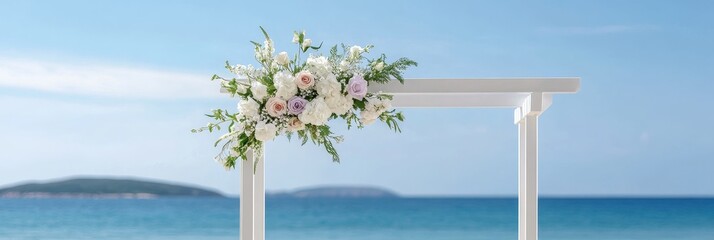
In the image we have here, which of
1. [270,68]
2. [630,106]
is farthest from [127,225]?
[270,68]

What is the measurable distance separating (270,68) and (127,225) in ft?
59.8

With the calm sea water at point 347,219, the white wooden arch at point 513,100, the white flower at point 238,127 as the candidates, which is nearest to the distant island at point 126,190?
the calm sea water at point 347,219

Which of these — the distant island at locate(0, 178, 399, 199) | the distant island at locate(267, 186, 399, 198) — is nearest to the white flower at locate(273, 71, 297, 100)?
the distant island at locate(0, 178, 399, 199)

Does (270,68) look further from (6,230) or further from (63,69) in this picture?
(6,230)

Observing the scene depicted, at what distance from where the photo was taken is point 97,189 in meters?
21.3

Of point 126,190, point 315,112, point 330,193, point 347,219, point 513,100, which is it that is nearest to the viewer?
point 315,112

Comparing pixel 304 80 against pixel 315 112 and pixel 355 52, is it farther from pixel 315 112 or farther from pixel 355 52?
pixel 355 52

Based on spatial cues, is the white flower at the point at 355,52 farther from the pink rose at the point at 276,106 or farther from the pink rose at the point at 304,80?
the pink rose at the point at 276,106

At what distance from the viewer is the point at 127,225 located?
70.7 ft

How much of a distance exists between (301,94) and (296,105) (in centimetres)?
7

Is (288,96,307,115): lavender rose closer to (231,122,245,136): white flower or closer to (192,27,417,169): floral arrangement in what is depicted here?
(192,27,417,169): floral arrangement

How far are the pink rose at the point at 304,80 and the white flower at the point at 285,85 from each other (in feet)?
0.08

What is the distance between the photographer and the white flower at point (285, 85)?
3910 millimetres

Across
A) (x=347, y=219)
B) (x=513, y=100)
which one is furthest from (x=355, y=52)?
(x=347, y=219)
